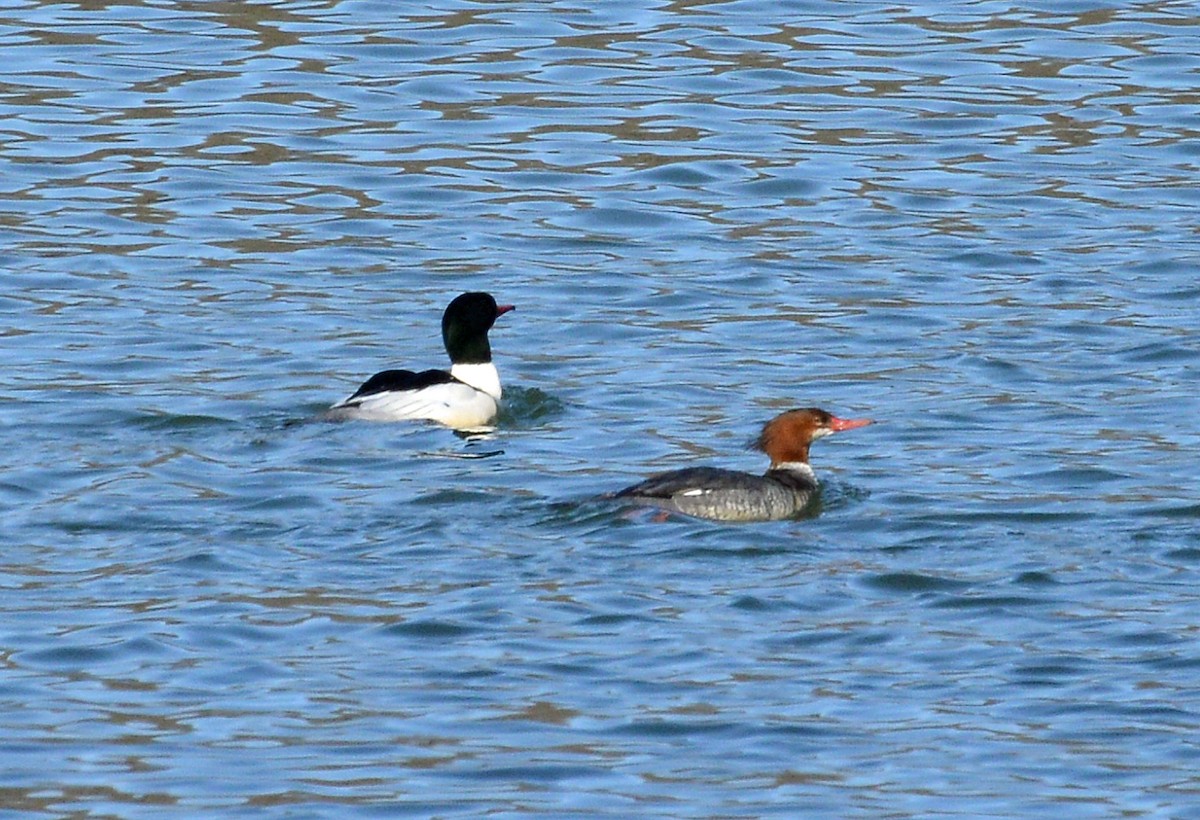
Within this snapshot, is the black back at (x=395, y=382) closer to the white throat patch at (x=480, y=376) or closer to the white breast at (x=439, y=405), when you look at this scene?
the white breast at (x=439, y=405)

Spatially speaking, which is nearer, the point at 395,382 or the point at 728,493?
the point at 728,493

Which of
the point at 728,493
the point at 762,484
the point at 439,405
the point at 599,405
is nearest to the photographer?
the point at 728,493

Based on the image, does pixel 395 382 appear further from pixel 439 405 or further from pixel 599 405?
pixel 599 405

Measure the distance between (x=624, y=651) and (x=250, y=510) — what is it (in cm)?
266

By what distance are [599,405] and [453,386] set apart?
93 cm

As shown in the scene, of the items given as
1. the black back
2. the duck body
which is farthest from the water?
the black back

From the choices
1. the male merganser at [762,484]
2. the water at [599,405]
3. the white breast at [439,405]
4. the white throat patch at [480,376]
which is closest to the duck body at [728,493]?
the male merganser at [762,484]

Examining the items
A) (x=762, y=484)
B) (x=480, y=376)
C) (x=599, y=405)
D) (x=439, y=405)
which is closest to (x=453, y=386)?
(x=439, y=405)

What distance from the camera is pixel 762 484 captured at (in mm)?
12109

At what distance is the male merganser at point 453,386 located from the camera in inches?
542

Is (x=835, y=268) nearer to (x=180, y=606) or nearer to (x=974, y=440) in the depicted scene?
(x=974, y=440)

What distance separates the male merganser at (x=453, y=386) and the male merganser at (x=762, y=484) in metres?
2.08

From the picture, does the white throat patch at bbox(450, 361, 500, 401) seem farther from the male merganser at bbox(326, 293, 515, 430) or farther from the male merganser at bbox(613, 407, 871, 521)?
the male merganser at bbox(613, 407, 871, 521)

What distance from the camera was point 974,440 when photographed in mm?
13195
